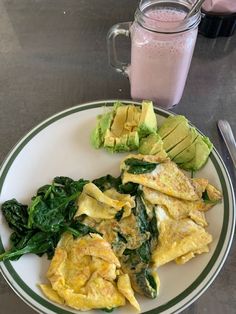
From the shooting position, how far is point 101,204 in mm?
989

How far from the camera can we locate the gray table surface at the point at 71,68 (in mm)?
1340

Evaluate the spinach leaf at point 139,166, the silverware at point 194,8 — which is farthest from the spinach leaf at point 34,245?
the silverware at point 194,8

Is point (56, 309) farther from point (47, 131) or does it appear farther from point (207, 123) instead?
point (207, 123)

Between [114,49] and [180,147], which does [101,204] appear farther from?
[114,49]

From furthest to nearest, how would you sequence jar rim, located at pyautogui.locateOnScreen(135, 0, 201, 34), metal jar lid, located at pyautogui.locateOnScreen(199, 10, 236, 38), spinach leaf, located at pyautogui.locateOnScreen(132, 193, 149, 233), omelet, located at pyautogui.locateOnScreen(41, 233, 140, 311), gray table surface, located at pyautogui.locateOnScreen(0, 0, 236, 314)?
metal jar lid, located at pyautogui.locateOnScreen(199, 10, 236, 38), gray table surface, located at pyautogui.locateOnScreen(0, 0, 236, 314), jar rim, located at pyautogui.locateOnScreen(135, 0, 201, 34), spinach leaf, located at pyautogui.locateOnScreen(132, 193, 149, 233), omelet, located at pyautogui.locateOnScreen(41, 233, 140, 311)

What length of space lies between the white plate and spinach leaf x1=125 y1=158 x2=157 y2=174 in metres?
0.09

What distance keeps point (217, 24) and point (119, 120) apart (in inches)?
25.8

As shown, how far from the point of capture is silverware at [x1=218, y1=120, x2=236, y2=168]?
1.18 meters

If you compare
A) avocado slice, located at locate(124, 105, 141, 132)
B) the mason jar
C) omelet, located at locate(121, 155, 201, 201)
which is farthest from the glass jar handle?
omelet, located at locate(121, 155, 201, 201)

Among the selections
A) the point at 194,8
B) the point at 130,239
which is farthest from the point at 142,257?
the point at 194,8

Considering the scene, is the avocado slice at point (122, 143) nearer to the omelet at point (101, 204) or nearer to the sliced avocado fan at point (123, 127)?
the sliced avocado fan at point (123, 127)

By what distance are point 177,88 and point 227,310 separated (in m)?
0.67

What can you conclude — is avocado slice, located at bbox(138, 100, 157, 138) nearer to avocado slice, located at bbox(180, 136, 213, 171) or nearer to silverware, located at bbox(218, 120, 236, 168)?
avocado slice, located at bbox(180, 136, 213, 171)

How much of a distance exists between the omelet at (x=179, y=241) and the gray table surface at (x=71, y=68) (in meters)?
0.29
